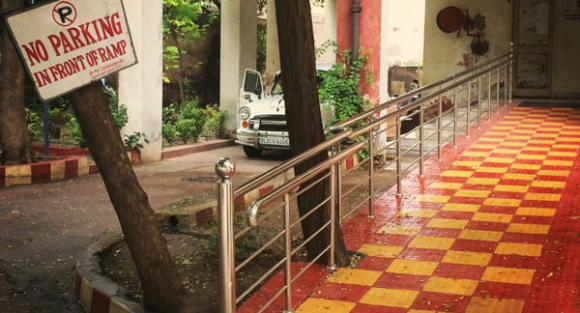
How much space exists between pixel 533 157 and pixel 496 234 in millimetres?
3921

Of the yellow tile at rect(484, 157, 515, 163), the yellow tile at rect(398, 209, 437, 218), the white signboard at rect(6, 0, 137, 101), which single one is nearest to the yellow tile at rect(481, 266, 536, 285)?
the yellow tile at rect(398, 209, 437, 218)

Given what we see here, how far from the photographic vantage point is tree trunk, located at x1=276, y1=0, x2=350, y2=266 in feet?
19.1

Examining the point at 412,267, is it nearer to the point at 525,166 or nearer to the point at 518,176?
the point at 518,176

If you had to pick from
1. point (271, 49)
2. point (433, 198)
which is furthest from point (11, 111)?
point (271, 49)

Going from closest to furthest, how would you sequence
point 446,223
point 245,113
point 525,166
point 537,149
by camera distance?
point 446,223
point 525,166
point 537,149
point 245,113

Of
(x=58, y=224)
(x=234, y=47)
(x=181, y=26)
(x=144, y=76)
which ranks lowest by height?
(x=58, y=224)

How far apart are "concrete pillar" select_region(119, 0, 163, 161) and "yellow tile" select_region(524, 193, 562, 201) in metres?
6.69

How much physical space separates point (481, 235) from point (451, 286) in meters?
1.43

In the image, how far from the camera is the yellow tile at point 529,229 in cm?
706

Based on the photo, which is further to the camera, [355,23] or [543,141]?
[355,23]

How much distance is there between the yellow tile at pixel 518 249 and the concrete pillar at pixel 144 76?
25.4 ft

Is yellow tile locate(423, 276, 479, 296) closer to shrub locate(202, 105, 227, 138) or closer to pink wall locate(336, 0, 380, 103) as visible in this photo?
pink wall locate(336, 0, 380, 103)

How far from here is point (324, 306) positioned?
5.30 meters

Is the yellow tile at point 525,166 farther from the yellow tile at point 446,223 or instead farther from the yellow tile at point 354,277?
the yellow tile at point 354,277
